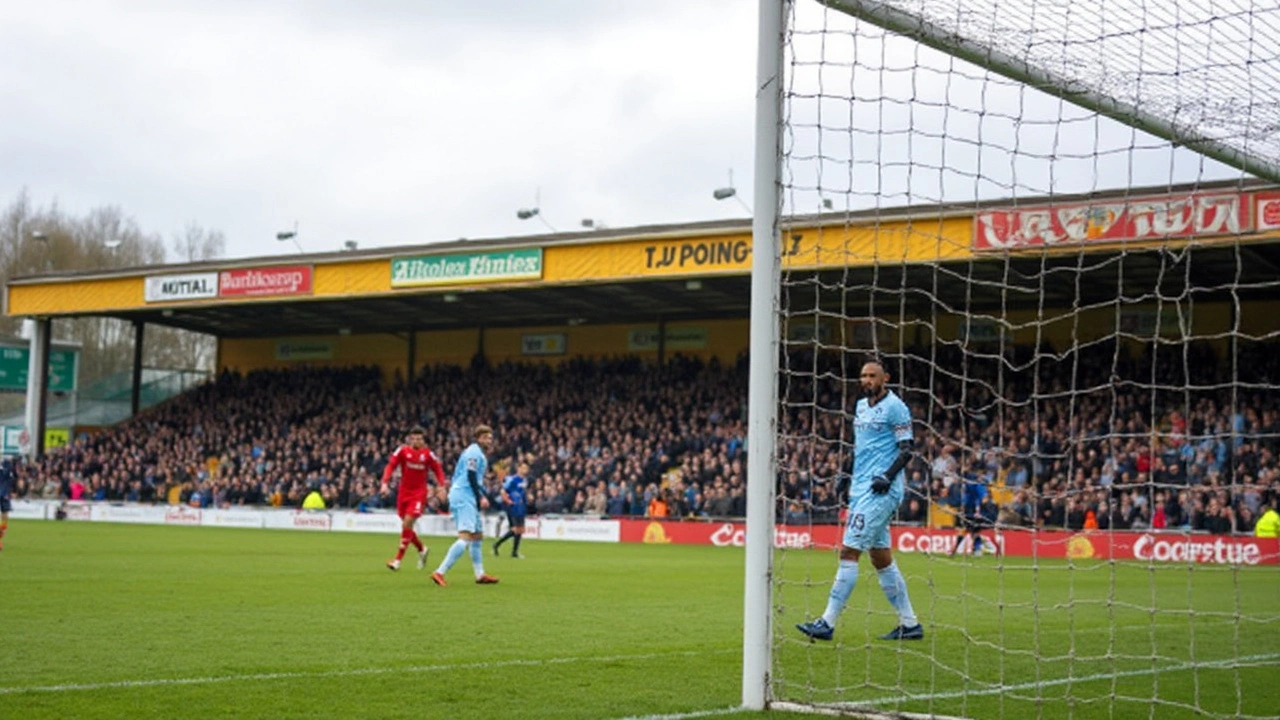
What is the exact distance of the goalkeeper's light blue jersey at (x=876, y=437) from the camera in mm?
10656

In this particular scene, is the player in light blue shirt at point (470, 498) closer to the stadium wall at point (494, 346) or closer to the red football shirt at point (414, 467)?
the red football shirt at point (414, 467)

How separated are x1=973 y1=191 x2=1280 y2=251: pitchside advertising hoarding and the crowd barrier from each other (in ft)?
28.6

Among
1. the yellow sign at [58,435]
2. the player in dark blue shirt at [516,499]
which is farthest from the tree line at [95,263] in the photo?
the player in dark blue shirt at [516,499]

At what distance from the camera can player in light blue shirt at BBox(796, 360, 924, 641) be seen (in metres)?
10.3

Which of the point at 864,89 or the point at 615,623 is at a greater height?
the point at 864,89

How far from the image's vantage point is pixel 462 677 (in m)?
8.62

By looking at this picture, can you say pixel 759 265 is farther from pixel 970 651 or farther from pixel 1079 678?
pixel 970 651

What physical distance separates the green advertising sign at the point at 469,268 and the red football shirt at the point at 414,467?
1886cm

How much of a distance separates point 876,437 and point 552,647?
2860 mm

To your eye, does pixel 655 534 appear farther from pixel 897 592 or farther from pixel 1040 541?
pixel 897 592

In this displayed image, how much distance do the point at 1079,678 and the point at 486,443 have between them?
9122mm

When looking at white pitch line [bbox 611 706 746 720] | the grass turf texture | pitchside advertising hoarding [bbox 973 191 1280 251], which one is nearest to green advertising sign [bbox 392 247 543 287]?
the grass turf texture

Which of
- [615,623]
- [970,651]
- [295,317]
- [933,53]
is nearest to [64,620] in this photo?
[615,623]

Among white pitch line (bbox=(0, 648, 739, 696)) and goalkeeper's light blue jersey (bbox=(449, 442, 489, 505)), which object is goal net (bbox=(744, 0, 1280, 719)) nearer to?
white pitch line (bbox=(0, 648, 739, 696))
